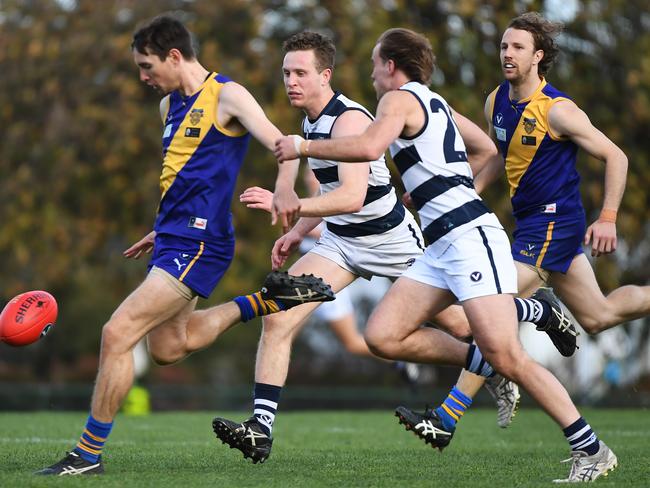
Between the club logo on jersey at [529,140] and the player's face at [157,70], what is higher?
the player's face at [157,70]

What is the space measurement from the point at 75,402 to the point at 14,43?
22.1ft

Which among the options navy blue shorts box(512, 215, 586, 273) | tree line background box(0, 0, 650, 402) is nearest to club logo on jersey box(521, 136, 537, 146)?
navy blue shorts box(512, 215, 586, 273)

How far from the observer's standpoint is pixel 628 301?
8.29m

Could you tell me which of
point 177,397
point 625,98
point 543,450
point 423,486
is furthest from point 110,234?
point 423,486

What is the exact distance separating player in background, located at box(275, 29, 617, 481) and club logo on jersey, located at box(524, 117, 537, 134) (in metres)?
1.48

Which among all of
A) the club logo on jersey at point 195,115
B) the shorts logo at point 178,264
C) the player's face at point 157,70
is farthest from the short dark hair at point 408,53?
the shorts logo at point 178,264

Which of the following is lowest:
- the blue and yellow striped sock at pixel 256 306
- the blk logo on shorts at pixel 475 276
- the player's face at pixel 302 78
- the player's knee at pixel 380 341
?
the player's knee at pixel 380 341

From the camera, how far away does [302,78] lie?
7086 millimetres

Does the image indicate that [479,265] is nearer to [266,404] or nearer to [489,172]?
[266,404]

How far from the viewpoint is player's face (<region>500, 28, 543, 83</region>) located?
764cm

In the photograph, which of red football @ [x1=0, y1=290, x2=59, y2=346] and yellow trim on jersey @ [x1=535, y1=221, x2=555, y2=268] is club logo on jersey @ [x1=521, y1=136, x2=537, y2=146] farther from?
red football @ [x1=0, y1=290, x2=59, y2=346]

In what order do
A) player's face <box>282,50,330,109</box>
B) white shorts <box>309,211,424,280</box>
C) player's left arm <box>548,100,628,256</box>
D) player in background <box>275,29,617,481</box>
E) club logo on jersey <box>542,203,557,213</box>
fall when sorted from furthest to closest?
club logo on jersey <box>542,203,557,213</box>
white shorts <box>309,211,424,280</box>
player's face <box>282,50,330,109</box>
player's left arm <box>548,100,628,256</box>
player in background <box>275,29,617,481</box>

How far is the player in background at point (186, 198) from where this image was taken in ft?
20.8

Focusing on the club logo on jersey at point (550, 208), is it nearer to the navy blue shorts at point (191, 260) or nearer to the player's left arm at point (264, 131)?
the player's left arm at point (264, 131)
